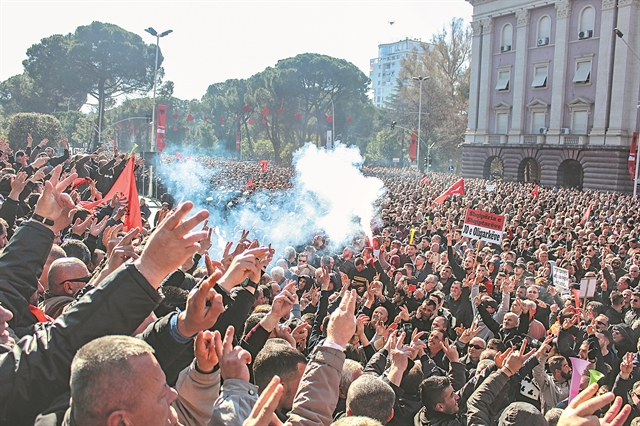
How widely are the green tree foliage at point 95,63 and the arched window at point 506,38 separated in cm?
3859

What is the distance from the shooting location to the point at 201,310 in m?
2.46

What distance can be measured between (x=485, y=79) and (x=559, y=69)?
6.48m

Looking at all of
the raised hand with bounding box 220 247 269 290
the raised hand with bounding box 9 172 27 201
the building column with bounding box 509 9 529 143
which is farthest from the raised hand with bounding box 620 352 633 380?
the building column with bounding box 509 9 529 143

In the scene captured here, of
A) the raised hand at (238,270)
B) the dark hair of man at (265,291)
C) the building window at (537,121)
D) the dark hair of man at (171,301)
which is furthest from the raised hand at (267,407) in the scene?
the building window at (537,121)

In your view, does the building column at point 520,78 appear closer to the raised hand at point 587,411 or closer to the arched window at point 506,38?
the arched window at point 506,38

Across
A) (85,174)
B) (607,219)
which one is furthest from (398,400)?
(607,219)

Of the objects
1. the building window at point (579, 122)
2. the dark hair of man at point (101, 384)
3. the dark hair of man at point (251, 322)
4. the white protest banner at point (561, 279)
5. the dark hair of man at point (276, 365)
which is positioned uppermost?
the building window at point (579, 122)

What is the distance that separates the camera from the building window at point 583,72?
43000 millimetres

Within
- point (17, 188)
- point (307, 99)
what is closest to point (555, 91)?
point (307, 99)

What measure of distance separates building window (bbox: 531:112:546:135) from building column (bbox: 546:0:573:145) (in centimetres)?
108

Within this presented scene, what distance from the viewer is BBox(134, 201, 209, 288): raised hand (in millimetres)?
2289

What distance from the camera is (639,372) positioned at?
573cm

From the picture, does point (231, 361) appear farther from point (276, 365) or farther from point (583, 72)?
point (583, 72)

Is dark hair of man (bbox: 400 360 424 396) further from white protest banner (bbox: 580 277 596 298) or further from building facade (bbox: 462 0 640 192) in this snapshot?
building facade (bbox: 462 0 640 192)
